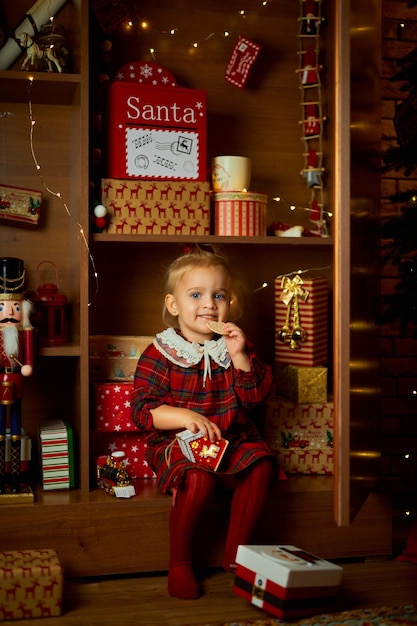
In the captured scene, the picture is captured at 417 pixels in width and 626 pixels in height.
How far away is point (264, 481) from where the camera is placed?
2.11 m

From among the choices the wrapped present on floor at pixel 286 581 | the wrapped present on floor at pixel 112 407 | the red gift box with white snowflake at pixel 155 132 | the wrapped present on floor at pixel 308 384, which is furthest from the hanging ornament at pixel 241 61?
the wrapped present on floor at pixel 286 581

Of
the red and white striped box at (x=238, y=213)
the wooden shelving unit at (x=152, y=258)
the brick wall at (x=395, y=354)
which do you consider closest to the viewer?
the wooden shelving unit at (x=152, y=258)

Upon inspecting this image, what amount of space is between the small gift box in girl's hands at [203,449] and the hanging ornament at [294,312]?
48 centimetres

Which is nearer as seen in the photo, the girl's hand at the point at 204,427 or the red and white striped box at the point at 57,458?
the girl's hand at the point at 204,427

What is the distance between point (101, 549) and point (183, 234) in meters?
0.91

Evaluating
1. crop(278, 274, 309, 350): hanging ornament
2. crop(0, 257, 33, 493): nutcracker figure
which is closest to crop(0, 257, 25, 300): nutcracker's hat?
crop(0, 257, 33, 493): nutcracker figure

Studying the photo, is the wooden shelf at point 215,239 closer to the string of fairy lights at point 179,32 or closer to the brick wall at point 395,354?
the string of fairy lights at point 179,32

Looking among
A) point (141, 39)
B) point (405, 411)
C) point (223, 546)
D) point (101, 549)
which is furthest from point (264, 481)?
point (141, 39)

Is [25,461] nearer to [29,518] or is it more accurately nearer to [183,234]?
[29,518]

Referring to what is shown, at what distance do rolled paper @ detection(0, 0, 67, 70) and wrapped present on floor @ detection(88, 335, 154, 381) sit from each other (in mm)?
864

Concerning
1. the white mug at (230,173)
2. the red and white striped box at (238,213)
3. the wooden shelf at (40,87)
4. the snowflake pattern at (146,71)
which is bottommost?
the red and white striped box at (238,213)

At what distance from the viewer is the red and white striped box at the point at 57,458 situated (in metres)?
2.23

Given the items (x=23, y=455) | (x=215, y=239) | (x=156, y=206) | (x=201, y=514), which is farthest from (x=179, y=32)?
(x=201, y=514)

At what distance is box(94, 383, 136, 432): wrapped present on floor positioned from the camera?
2.30m
